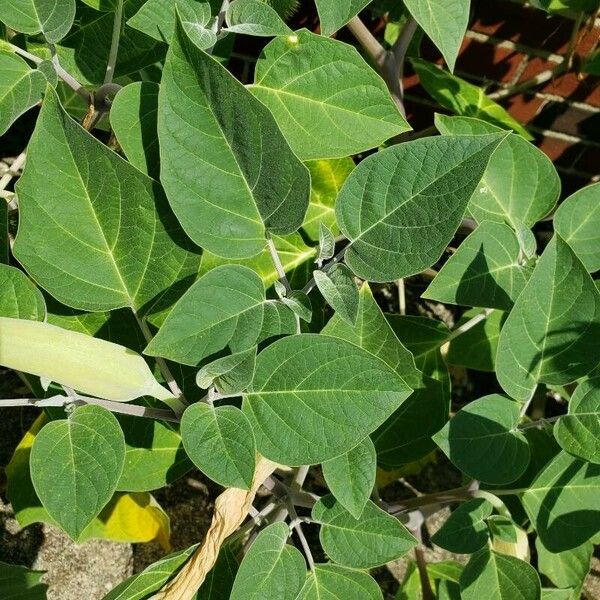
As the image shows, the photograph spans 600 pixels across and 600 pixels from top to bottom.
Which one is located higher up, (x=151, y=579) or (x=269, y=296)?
(x=269, y=296)

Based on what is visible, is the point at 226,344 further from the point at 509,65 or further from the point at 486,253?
the point at 509,65

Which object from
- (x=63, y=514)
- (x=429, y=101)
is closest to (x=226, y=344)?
(x=63, y=514)

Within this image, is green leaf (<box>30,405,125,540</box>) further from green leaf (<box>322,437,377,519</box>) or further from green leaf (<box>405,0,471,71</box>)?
green leaf (<box>405,0,471,71</box>)

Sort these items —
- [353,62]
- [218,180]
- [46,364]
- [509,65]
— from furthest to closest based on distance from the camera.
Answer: [509,65], [353,62], [218,180], [46,364]

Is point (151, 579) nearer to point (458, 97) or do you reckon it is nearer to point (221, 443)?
point (221, 443)

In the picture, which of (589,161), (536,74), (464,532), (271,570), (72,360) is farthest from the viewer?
(589,161)

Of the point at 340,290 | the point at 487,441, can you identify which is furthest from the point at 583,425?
the point at 340,290
